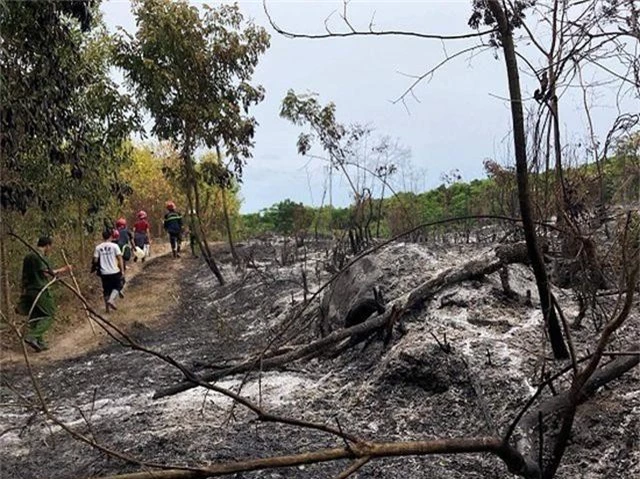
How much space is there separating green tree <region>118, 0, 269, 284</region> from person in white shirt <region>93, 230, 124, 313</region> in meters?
2.31

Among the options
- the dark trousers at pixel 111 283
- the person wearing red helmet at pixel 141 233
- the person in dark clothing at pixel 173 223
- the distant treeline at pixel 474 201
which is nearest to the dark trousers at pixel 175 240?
the person in dark clothing at pixel 173 223

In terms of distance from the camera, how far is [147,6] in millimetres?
11188

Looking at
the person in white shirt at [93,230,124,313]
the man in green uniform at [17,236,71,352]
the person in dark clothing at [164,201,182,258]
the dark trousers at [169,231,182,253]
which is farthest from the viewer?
the dark trousers at [169,231,182,253]

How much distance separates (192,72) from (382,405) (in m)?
8.58

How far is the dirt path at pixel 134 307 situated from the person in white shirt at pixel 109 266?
0.42 m

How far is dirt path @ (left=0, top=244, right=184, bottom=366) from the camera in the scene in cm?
812

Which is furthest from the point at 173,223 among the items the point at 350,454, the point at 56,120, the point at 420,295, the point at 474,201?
the point at 350,454

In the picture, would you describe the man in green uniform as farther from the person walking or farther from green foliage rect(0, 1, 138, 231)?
the person walking

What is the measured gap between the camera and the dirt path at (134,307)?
26.7 ft

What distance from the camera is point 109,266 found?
947 cm

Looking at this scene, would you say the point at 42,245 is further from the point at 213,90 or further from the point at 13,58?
the point at 213,90

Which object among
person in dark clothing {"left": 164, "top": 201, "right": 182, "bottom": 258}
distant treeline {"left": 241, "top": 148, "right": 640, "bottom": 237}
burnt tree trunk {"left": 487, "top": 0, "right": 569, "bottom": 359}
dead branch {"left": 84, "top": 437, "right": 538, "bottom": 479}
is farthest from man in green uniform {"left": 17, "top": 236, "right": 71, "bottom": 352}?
person in dark clothing {"left": 164, "top": 201, "right": 182, "bottom": 258}

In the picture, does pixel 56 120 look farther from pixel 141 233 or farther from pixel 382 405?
pixel 141 233

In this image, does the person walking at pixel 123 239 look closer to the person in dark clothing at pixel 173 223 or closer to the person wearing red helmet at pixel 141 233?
the person wearing red helmet at pixel 141 233
